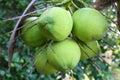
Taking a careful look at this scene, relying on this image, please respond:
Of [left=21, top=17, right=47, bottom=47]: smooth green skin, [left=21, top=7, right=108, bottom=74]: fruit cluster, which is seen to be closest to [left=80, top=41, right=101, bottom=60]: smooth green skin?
[left=21, top=7, right=108, bottom=74]: fruit cluster

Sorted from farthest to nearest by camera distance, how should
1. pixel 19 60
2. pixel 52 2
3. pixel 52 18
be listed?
pixel 19 60 < pixel 52 2 < pixel 52 18

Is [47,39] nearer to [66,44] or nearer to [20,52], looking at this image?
[66,44]

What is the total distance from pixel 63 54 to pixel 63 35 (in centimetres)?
5

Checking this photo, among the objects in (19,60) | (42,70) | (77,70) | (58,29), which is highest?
(58,29)

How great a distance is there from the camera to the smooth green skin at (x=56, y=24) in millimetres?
776

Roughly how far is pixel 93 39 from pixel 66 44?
0.08 m

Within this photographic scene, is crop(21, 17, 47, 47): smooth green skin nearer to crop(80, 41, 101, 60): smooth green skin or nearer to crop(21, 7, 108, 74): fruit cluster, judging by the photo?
crop(21, 7, 108, 74): fruit cluster

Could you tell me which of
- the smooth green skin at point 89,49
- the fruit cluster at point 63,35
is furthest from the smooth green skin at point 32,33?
the smooth green skin at point 89,49

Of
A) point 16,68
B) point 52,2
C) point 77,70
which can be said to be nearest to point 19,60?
point 16,68

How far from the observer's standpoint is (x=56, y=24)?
2.56 feet

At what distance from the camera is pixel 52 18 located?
30.6 inches

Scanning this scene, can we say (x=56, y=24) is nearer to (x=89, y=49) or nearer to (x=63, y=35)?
(x=63, y=35)

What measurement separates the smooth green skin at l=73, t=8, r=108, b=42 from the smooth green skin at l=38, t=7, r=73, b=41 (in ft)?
0.09

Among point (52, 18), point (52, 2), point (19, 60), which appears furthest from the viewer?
point (19, 60)
